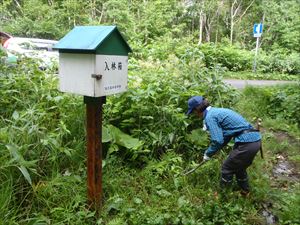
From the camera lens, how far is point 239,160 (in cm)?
366

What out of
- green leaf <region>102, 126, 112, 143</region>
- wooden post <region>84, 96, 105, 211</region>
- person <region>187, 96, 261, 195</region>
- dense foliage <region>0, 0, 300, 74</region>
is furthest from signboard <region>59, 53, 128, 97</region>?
dense foliage <region>0, 0, 300, 74</region>

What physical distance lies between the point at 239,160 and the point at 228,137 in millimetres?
302

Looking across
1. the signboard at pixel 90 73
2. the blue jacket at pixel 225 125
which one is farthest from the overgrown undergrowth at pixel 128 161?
the signboard at pixel 90 73

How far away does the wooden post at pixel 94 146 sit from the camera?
112 inches

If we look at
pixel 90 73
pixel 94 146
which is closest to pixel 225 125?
→ pixel 94 146

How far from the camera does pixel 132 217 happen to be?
3043mm

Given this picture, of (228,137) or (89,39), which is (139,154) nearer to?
(228,137)

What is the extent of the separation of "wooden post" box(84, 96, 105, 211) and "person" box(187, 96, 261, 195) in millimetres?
1328

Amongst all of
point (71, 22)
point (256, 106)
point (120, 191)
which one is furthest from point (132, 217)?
point (71, 22)

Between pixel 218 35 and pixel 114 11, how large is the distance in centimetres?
1029

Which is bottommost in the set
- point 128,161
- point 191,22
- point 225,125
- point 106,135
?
point 128,161

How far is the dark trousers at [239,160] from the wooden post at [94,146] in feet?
5.02

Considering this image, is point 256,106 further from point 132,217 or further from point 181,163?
point 132,217

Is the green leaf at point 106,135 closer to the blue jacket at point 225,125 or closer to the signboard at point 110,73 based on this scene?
the signboard at point 110,73
